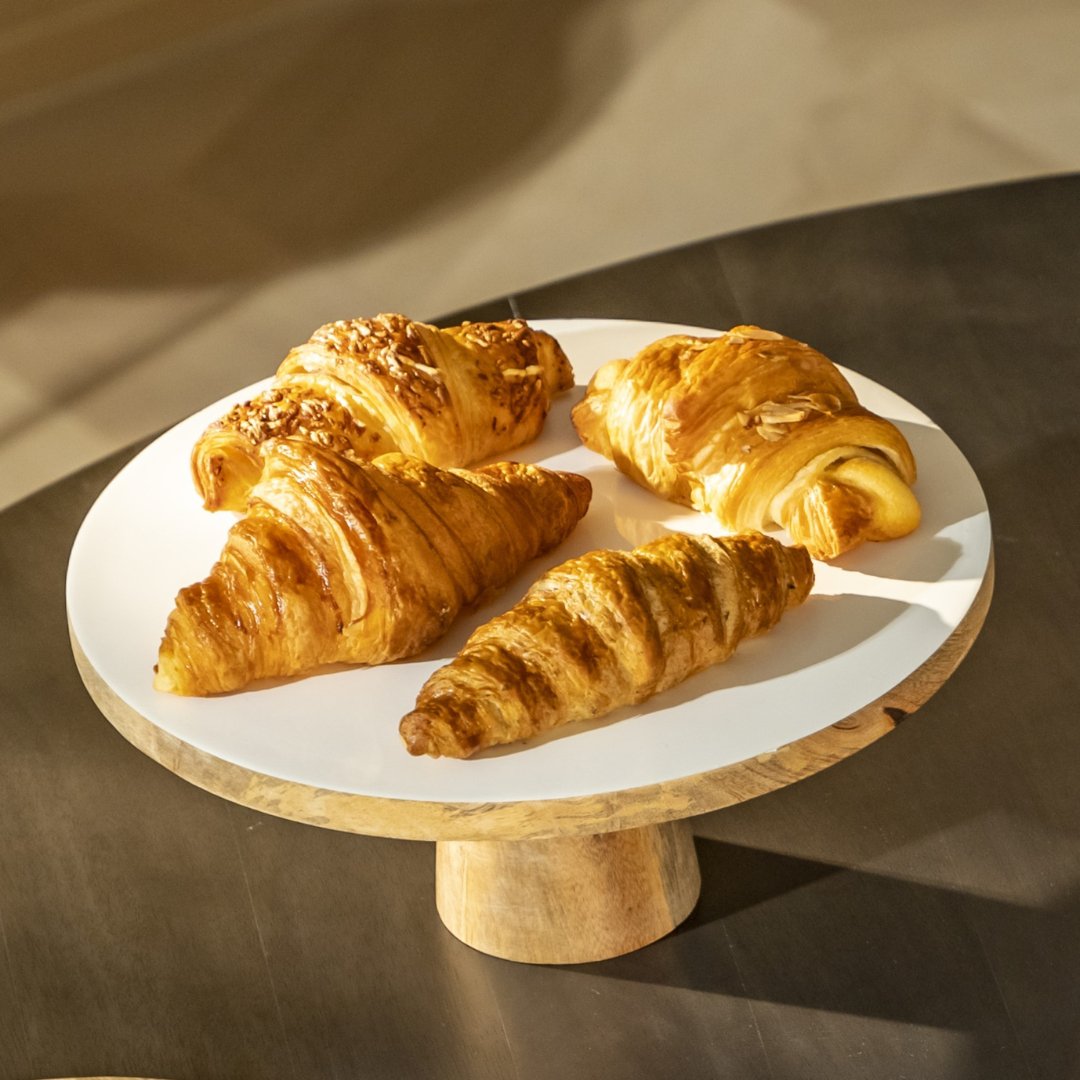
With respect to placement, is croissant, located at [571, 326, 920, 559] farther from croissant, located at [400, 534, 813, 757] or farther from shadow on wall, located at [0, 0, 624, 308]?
shadow on wall, located at [0, 0, 624, 308]

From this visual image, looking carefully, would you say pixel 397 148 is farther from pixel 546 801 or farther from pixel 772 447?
pixel 546 801

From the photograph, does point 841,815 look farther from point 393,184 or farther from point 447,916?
point 393,184

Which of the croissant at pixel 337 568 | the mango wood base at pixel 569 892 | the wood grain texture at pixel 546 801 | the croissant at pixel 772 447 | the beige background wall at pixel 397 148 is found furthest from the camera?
the beige background wall at pixel 397 148

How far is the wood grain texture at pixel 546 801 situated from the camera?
4.32 ft

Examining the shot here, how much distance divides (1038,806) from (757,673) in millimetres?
1022

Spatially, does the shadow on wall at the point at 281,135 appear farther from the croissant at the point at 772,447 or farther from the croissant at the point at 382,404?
the croissant at the point at 772,447

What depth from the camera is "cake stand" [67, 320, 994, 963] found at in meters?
1.33

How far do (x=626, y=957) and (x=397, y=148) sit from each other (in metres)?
2.54

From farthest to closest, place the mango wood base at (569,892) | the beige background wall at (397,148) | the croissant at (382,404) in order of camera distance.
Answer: the beige background wall at (397,148) < the mango wood base at (569,892) < the croissant at (382,404)

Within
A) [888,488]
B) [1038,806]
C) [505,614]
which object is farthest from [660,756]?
[1038,806]

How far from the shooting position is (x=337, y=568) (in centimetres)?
149

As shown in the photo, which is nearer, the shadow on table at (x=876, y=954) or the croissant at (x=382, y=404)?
the croissant at (x=382, y=404)

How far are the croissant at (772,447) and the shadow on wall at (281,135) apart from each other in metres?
2.37

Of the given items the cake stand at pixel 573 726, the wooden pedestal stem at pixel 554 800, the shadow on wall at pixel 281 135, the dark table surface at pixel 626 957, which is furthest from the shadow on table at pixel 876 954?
the shadow on wall at pixel 281 135
